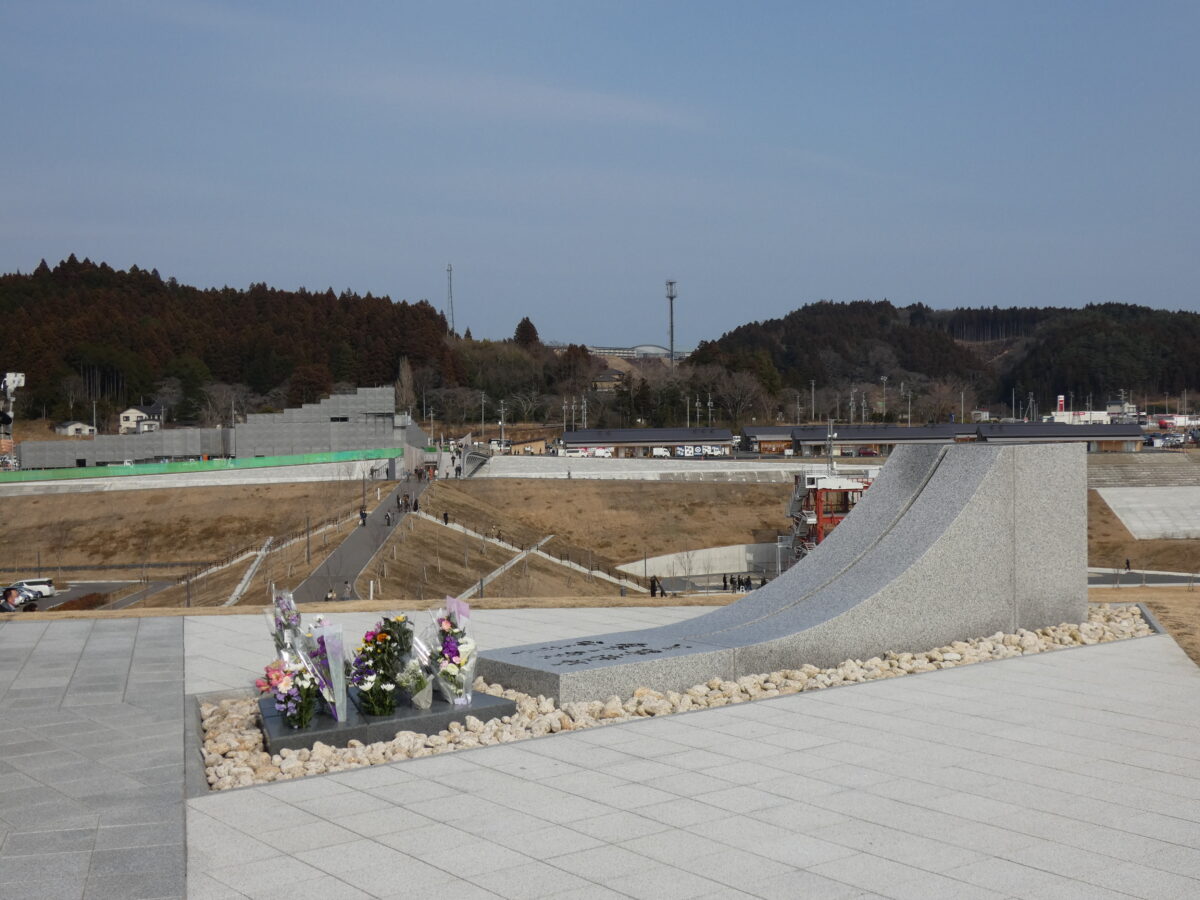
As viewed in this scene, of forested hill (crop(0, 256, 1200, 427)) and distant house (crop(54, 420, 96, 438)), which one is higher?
forested hill (crop(0, 256, 1200, 427))

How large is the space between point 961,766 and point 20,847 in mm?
5147

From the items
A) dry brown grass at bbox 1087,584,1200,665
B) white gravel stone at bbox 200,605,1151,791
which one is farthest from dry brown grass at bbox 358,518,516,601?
white gravel stone at bbox 200,605,1151,791

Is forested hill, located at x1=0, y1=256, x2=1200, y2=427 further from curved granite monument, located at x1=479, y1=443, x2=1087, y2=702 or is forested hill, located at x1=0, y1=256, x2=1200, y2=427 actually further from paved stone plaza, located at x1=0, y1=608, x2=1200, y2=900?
paved stone plaza, located at x1=0, y1=608, x2=1200, y2=900

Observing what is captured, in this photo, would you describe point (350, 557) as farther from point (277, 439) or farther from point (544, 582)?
point (277, 439)

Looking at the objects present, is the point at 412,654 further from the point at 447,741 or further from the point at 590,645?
the point at 590,645

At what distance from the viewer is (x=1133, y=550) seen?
41625 mm

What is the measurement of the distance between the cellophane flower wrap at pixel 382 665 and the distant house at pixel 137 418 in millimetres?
83206

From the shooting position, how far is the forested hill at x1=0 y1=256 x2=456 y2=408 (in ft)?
318

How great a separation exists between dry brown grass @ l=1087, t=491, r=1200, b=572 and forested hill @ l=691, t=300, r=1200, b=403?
6003 cm

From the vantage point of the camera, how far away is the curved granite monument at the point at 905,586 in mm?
9375

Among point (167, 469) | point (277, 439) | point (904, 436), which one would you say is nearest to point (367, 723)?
point (167, 469)

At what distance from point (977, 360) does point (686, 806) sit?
6656 inches

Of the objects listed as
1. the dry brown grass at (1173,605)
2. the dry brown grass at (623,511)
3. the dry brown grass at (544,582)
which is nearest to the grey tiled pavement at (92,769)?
the dry brown grass at (1173,605)

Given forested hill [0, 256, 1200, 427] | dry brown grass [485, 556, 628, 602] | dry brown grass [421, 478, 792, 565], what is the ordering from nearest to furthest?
dry brown grass [485, 556, 628, 602] → dry brown grass [421, 478, 792, 565] → forested hill [0, 256, 1200, 427]
